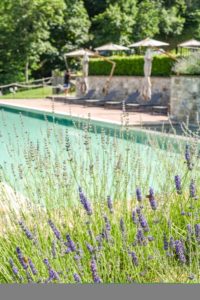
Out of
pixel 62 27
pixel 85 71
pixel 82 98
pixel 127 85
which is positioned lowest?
pixel 82 98

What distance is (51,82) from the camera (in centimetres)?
2819

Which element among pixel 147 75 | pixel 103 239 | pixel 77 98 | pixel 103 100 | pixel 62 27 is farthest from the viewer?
pixel 62 27

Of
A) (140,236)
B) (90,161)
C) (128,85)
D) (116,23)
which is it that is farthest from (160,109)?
(116,23)

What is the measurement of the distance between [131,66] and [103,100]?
5.19 ft

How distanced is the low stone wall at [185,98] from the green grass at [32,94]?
11181mm

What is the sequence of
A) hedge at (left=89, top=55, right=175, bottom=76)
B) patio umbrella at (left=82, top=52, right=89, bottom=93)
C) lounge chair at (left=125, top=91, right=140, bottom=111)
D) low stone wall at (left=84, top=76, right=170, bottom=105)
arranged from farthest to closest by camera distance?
1. patio umbrella at (left=82, top=52, right=89, bottom=93)
2. lounge chair at (left=125, top=91, right=140, bottom=111)
3. hedge at (left=89, top=55, right=175, bottom=76)
4. low stone wall at (left=84, top=76, right=170, bottom=105)

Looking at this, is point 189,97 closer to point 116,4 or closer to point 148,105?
point 148,105

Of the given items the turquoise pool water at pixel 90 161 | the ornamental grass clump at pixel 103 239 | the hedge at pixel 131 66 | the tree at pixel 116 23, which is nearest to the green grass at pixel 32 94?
the hedge at pixel 131 66

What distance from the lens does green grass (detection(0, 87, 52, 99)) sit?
80.9 ft

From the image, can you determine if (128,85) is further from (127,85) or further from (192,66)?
(192,66)

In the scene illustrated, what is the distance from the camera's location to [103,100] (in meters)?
20.8

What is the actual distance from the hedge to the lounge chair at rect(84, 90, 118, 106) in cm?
79

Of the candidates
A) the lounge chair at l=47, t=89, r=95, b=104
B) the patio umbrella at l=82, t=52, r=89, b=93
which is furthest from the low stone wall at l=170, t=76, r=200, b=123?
the patio umbrella at l=82, t=52, r=89, b=93

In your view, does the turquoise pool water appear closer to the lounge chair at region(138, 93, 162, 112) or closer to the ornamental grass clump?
the ornamental grass clump
